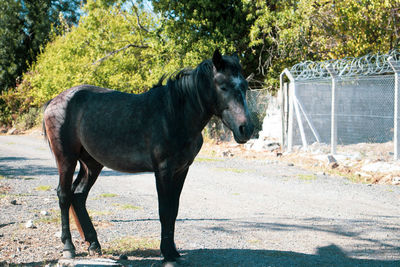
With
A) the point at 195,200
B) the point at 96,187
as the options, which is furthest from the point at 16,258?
the point at 96,187

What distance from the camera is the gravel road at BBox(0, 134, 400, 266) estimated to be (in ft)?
14.0

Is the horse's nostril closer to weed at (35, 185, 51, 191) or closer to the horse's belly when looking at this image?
the horse's belly

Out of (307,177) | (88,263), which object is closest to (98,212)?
(88,263)

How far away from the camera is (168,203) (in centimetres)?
362

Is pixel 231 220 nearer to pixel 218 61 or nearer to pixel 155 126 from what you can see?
pixel 155 126

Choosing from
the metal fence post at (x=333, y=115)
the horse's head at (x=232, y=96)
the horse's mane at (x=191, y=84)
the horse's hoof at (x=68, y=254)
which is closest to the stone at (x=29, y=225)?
the horse's hoof at (x=68, y=254)

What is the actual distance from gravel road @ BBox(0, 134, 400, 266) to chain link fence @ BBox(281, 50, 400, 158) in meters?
2.19

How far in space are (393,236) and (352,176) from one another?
529 cm

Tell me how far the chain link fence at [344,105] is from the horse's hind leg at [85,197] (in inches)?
322

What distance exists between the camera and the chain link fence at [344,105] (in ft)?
35.6

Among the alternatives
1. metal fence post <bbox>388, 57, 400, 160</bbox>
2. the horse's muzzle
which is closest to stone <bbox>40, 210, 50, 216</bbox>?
the horse's muzzle

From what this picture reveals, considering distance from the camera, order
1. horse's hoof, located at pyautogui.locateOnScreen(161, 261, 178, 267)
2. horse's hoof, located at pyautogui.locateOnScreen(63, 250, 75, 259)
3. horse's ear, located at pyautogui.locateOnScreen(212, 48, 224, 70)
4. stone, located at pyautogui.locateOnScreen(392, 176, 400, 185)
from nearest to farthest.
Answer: horse's ear, located at pyautogui.locateOnScreen(212, 48, 224, 70) < horse's hoof, located at pyautogui.locateOnScreen(161, 261, 178, 267) < horse's hoof, located at pyautogui.locateOnScreen(63, 250, 75, 259) < stone, located at pyautogui.locateOnScreen(392, 176, 400, 185)

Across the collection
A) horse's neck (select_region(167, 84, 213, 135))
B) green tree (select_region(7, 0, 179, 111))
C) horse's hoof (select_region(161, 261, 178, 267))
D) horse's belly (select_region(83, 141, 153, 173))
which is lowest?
horse's hoof (select_region(161, 261, 178, 267))

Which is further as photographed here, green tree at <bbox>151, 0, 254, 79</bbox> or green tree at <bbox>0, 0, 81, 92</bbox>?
green tree at <bbox>0, 0, 81, 92</bbox>
